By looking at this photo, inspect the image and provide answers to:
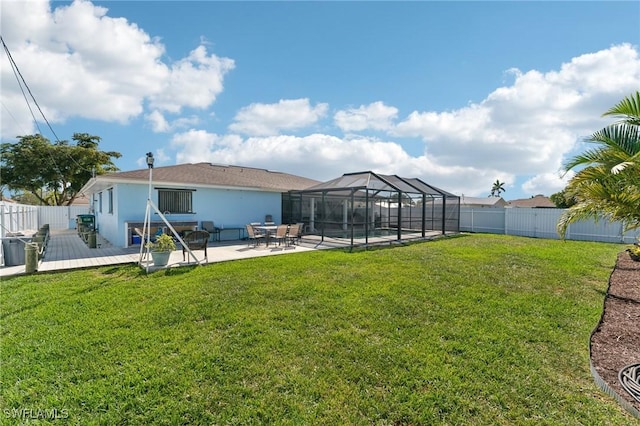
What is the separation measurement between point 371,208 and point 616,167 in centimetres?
1408

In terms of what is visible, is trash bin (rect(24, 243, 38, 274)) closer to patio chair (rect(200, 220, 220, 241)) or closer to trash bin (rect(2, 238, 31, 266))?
trash bin (rect(2, 238, 31, 266))

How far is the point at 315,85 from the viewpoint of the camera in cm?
1469

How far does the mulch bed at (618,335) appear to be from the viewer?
346cm

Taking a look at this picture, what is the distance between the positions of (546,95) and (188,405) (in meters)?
12.5

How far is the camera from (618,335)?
4.50 meters

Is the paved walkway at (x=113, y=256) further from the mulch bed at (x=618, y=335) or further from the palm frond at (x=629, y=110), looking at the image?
the palm frond at (x=629, y=110)

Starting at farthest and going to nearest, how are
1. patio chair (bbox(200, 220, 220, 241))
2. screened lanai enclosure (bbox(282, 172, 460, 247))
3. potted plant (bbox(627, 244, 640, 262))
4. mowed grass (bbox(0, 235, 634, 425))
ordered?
screened lanai enclosure (bbox(282, 172, 460, 247)) < patio chair (bbox(200, 220, 220, 241)) < potted plant (bbox(627, 244, 640, 262)) < mowed grass (bbox(0, 235, 634, 425))

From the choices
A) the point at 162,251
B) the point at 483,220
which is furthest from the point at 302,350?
the point at 483,220

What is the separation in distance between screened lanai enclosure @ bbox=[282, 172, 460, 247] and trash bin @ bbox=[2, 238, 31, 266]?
9664 millimetres

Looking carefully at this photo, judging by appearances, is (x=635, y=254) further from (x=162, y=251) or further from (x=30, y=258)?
(x=30, y=258)

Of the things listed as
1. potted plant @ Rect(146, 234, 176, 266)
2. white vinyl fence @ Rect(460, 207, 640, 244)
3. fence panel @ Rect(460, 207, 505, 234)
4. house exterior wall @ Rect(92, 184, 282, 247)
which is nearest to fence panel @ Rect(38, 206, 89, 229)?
house exterior wall @ Rect(92, 184, 282, 247)

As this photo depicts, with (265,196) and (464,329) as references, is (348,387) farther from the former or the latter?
(265,196)

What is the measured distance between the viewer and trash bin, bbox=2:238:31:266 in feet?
26.5

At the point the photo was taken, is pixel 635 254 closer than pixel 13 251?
No
